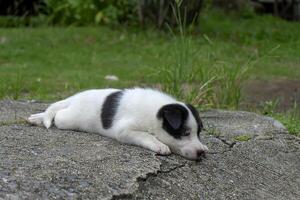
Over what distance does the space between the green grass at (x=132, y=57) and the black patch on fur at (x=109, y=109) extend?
2273 mm

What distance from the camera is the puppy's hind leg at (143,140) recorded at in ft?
17.0

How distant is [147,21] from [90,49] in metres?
2.07

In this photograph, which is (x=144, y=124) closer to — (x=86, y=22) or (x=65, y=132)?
(x=65, y=132)

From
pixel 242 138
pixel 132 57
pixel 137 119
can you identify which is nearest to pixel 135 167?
pixel 137 119

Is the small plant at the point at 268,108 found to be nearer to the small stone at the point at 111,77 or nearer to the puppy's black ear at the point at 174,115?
the small stone at the point at 111,77

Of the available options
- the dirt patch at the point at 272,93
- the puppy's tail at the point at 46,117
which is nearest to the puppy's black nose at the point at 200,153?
the puppy's tail at the point at 46,117

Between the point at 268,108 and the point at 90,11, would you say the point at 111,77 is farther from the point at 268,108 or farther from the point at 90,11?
the point at 90,11

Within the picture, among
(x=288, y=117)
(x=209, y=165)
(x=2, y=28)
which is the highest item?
(x=209, y=165)

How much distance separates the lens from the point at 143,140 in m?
5.30

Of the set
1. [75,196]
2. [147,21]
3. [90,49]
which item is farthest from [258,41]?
[75,196]

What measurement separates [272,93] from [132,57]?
3.19 metres

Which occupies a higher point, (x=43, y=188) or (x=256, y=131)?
(x=43, y=188)

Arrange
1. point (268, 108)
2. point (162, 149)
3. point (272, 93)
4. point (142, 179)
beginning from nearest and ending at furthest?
1. point (142, 179)
2. point (162, 149)
3. point (268, 108)
4. point (272, 93)

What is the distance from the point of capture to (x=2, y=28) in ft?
50.2
